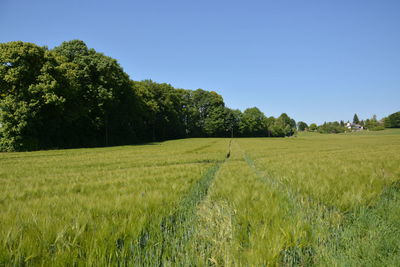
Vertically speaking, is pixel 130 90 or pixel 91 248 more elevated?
pixel 130 90

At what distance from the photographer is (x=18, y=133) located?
22.5 metres

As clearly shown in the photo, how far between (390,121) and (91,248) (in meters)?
163

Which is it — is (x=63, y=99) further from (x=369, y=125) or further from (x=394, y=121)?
(x=369, y=125)

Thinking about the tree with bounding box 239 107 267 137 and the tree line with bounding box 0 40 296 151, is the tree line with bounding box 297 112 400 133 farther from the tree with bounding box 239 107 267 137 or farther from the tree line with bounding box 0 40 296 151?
the tree line with bounding box 0 40 296 151

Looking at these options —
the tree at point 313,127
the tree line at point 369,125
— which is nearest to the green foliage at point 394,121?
the tree line at point 369,125

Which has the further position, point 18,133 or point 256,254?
point 18,133

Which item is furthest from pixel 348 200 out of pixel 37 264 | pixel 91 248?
pixel 37 264

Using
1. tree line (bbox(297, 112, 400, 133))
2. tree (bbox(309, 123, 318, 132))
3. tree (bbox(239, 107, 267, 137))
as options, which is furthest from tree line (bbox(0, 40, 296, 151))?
tree (bbox(309, 123, 318, 132))

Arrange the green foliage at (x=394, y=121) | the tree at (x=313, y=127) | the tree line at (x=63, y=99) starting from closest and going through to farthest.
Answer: the tree line at (x=63, y=99) → the green foliage at (x=394, y=121) → the tree at (x=313, y=127)

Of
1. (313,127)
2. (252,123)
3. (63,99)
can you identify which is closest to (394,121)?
(313,127)

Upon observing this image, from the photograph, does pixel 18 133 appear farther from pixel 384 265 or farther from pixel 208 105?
pixel 208 105

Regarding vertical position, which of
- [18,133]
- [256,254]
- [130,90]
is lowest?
[256,254]

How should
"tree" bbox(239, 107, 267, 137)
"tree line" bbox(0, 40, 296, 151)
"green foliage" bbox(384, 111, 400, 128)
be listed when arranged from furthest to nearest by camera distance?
"green foliage" bbox(384, 111, 400, 128) < "tree" bbox(239, 107, 267, 137) < "tree line" bbox(0, 40, 296, 151)

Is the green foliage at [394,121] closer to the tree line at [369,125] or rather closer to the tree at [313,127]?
the tree line at [369,125]
